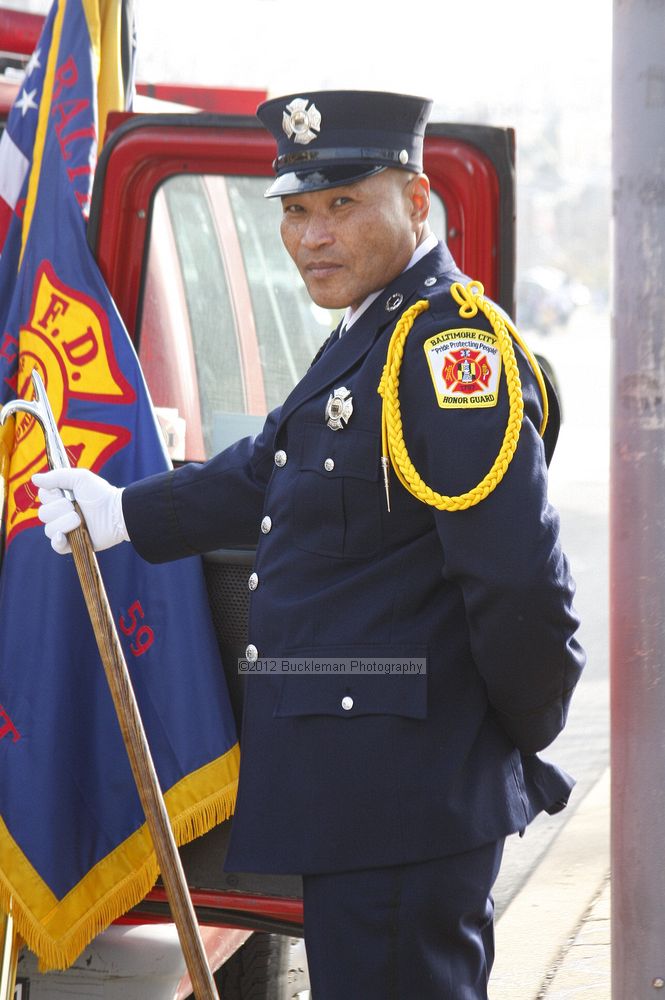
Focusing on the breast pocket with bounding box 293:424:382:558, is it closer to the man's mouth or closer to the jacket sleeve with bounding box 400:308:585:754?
the jacket sleeve with bounding box 400:308:585:754

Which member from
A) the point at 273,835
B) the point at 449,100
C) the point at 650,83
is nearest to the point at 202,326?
the point at 650,83

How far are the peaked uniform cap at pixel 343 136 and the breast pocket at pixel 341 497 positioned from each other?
1.22ft

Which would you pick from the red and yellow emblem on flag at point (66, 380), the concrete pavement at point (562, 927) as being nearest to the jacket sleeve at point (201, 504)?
the red and yellow emblem on flag at point (66, 380)

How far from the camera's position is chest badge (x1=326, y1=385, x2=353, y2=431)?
204 cm

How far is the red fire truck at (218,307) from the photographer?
94.0 inches

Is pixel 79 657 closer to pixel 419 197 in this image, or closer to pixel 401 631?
pixel 401 631

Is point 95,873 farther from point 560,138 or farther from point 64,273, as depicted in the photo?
point 560,138

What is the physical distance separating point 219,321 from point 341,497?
1.01 m

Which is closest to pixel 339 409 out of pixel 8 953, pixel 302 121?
pixel 302 121

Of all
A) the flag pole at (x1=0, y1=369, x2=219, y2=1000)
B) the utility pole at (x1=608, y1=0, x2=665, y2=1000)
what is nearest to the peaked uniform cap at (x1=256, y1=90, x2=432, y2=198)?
the utility pole at (x1=608, y1=0, x2=665, y2=1000)

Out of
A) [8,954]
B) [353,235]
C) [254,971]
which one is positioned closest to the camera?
[353,235]

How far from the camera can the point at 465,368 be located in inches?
75.2

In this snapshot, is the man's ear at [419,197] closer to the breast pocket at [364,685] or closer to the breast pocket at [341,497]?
the breast pocket at [341,497]

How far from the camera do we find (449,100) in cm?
3394
